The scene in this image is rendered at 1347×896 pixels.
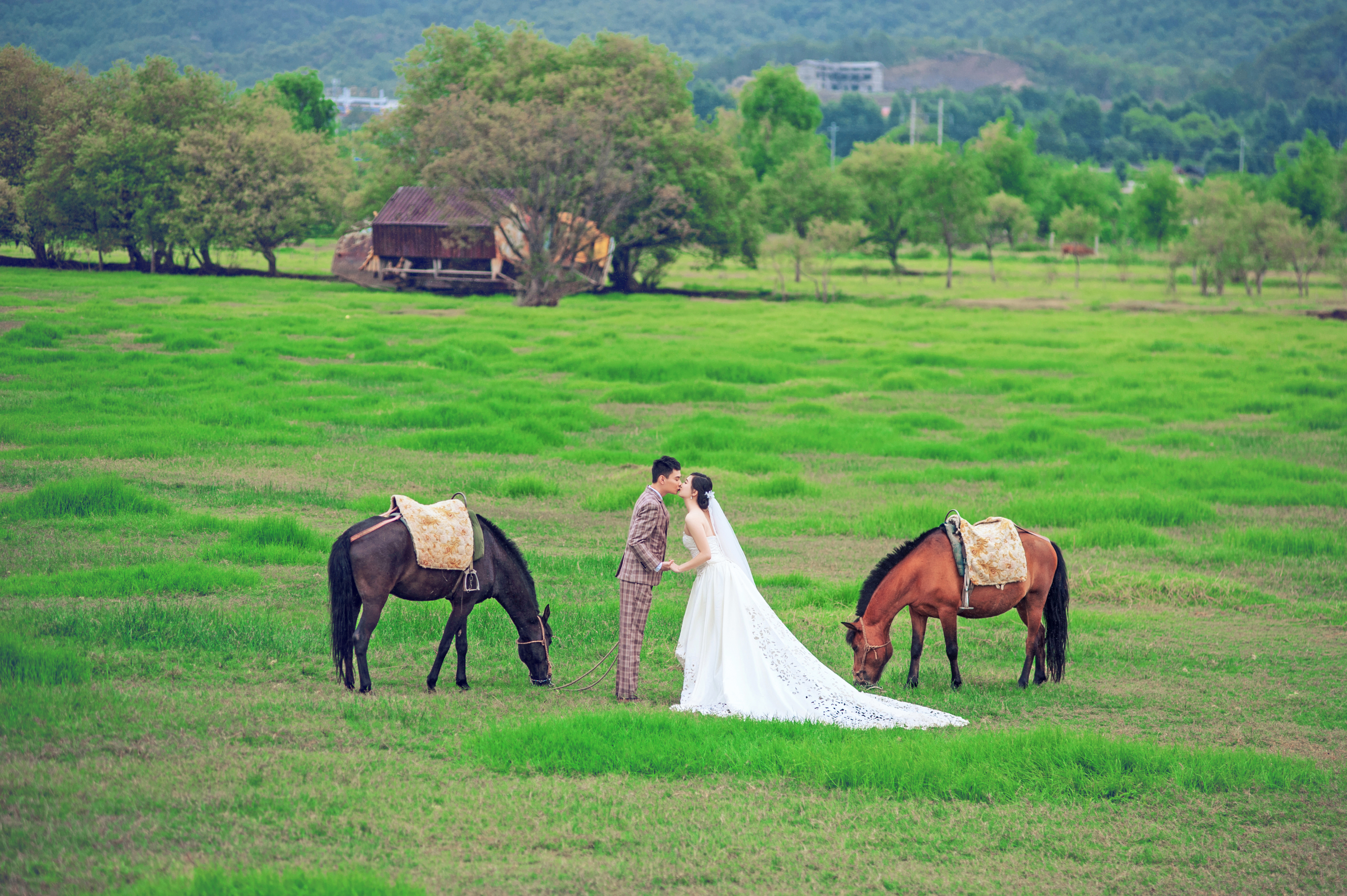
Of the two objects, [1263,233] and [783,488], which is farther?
Answer: [1263,233]

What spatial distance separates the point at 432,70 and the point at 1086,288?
39.0 meters

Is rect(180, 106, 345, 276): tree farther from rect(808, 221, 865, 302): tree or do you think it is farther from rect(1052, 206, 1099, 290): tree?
rect(1052, 206, 1099, 290): tree

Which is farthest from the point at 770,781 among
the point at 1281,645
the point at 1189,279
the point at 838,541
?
the point at 1189,279

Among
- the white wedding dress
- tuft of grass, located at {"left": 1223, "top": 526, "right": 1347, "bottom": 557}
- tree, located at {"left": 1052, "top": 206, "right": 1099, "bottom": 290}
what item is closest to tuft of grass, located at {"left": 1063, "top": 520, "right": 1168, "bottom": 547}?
tuft of grass, located at {"left": 1223, "top": 526, "right": 1347, "bottom": 557}

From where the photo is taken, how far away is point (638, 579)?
9.55 m

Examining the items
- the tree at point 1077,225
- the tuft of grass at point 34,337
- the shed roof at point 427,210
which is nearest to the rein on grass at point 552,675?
the tuft of grass at point 34,337

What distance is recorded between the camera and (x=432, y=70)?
63281 millimetres

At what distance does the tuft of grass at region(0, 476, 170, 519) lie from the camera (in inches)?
560

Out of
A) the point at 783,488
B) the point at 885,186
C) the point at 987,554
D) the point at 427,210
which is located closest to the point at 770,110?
the point at 885,186

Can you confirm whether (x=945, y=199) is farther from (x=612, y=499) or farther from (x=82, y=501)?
(x=82, y=501)

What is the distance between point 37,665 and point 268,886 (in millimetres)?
4133

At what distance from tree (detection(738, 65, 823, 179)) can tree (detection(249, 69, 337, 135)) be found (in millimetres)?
32107

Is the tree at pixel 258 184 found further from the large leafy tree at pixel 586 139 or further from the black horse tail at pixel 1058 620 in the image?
the black horse tail at pixel 1058 620

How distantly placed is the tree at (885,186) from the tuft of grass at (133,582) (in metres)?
65.2
